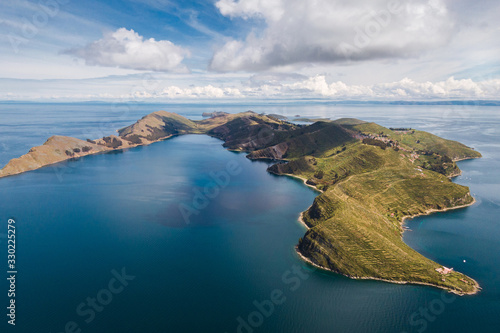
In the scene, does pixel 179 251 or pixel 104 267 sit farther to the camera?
pixel 179 251

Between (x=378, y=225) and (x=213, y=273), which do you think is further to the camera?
(x=378, y=225)

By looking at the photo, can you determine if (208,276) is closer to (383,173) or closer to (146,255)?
(146,255)

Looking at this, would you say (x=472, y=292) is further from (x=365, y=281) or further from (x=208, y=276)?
(x=208, y=276)

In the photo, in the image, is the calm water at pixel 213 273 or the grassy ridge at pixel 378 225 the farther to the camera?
the grassy ridge at pixel 378 225

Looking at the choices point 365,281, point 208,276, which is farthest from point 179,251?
point 365,281

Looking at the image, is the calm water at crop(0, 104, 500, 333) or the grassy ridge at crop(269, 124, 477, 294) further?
the grassy ridge at crop(269, 124, 477, 294)

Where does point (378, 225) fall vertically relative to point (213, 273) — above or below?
above

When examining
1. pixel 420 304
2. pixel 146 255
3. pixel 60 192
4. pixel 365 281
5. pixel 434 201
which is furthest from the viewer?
pixel 60 192

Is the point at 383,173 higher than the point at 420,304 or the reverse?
higher

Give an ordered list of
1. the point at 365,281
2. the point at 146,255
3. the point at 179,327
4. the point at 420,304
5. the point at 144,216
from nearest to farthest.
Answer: the point at 179,327
the point at 420,304
the point at 365,281
the point at 146,255
the point at 144,216

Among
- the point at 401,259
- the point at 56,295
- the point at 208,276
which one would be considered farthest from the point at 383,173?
the point at 56,295
